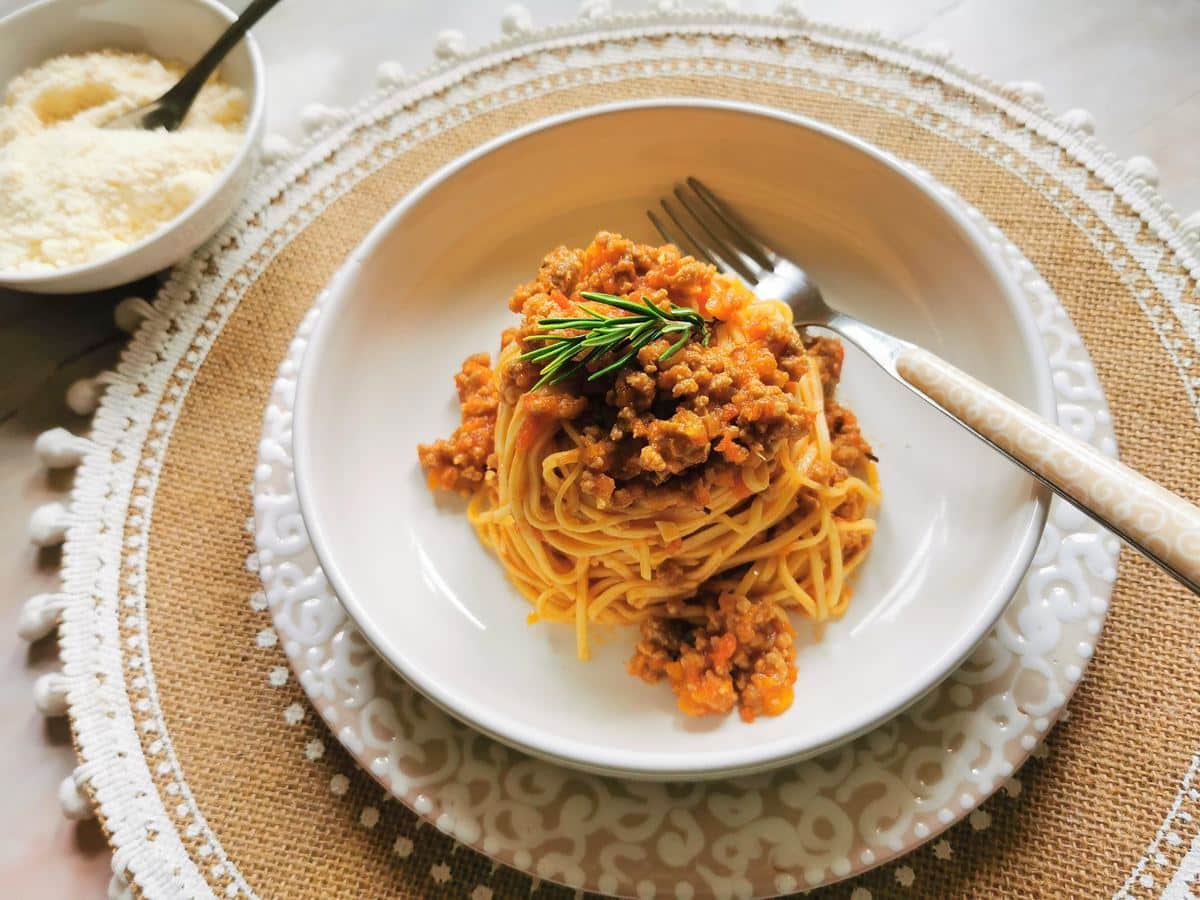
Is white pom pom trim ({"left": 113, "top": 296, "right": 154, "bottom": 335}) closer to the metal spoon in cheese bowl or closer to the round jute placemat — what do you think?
the round jute placemat

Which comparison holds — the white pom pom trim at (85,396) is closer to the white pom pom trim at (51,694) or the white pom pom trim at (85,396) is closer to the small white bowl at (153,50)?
the small white bowl at (153,50)

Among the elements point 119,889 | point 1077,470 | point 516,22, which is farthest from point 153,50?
point 1077,470

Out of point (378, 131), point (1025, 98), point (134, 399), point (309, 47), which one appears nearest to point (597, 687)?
point (134, 399)

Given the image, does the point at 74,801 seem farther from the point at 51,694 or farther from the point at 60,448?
the point at 60,448

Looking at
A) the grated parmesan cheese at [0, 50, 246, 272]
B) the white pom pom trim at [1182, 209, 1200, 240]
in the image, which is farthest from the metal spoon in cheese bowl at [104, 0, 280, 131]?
the white pom pom trim at [1182, 209, 1200, 240]

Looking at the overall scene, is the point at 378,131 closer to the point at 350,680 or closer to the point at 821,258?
the point at 821,258

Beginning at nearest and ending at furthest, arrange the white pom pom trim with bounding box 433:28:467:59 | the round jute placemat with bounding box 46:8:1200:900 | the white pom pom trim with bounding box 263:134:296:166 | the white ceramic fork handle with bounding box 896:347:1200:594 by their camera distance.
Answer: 1. the white ceramic fork handle with bounding box 896:347:1200:594
2. the round jute placemat with bounding box 46:8:1200:900
3. the white pom pom trim with bounding box 263:134:296:166
4. the white pom pom trim with bounding box 433:28:467:59
